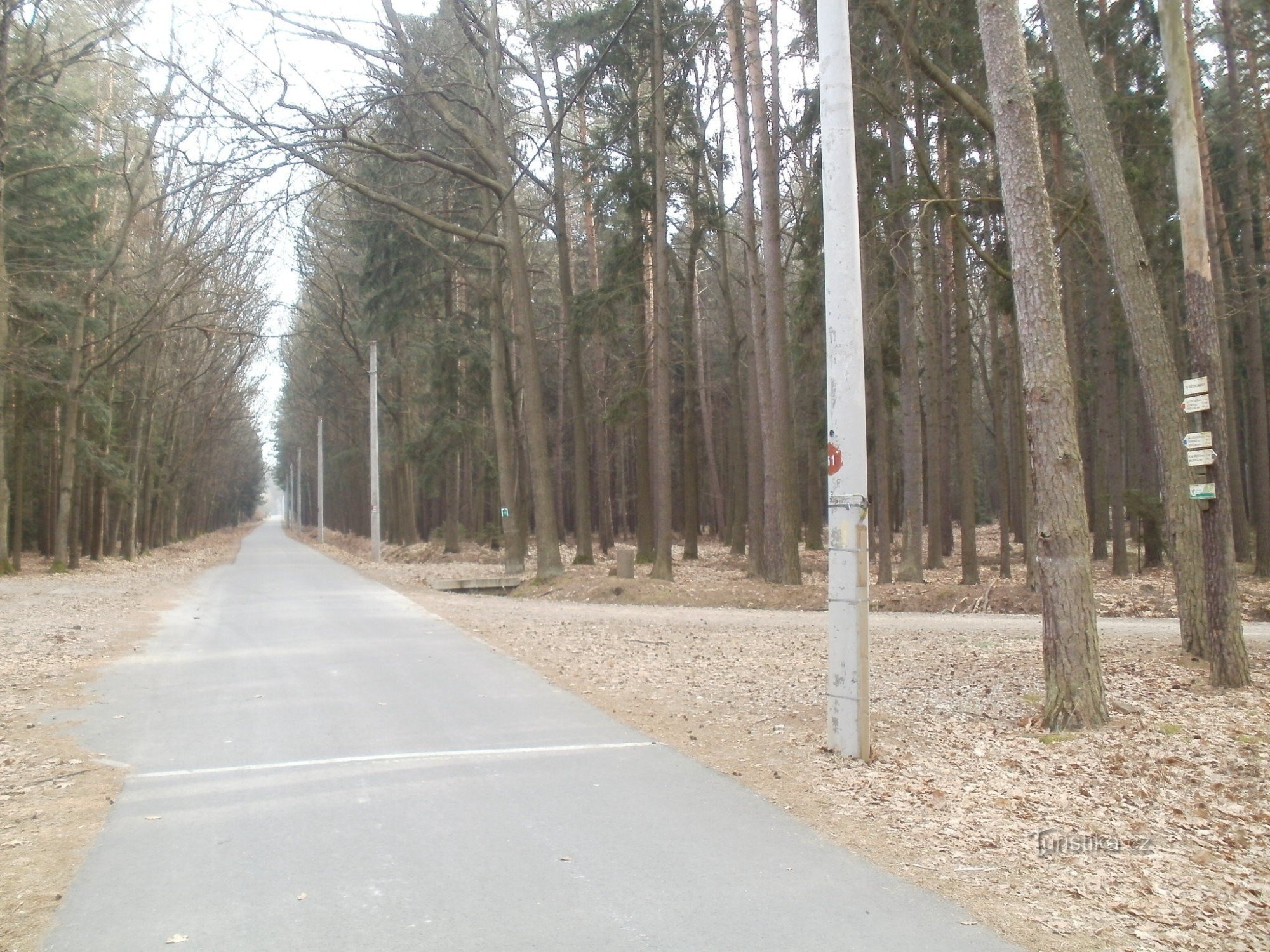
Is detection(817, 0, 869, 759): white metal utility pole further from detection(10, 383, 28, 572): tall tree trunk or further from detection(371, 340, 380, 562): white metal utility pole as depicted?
detection(371, 340, 380, 562): white metal utility pole

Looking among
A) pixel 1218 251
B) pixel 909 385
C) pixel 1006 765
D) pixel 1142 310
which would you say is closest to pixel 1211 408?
pixel 1142 310

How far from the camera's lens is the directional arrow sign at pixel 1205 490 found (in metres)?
8.79

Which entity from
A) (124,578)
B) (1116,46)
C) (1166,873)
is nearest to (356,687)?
(1166,873)

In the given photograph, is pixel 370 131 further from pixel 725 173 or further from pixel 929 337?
pixel 929 337

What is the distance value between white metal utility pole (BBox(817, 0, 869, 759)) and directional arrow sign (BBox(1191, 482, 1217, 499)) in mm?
3549

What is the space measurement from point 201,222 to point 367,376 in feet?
51.4

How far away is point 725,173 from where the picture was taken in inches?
1062

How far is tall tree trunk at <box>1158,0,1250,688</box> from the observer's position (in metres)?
8.89

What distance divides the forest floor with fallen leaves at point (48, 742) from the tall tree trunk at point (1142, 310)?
909 cm

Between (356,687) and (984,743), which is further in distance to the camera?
(356,687)

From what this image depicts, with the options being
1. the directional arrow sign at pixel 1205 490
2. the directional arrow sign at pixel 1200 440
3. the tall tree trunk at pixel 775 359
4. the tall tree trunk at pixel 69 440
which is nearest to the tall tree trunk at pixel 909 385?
the tall tree trunk at pixel 775 359

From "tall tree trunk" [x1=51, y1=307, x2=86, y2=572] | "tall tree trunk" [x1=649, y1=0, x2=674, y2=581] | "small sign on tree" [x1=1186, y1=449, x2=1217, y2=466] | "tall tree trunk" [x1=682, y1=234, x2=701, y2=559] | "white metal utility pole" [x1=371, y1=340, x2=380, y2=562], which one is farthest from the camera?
"white metal utility pole" [x1=371, y1=340, x2=380, y2=562]

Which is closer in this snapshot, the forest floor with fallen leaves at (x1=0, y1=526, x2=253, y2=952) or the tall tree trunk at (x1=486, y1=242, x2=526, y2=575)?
the forest floor with fallen leaves at (x1=0, y1=526, x2=253, y2=952)

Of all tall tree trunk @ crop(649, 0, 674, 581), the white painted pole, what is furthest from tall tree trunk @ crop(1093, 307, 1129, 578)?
the white painted pole
